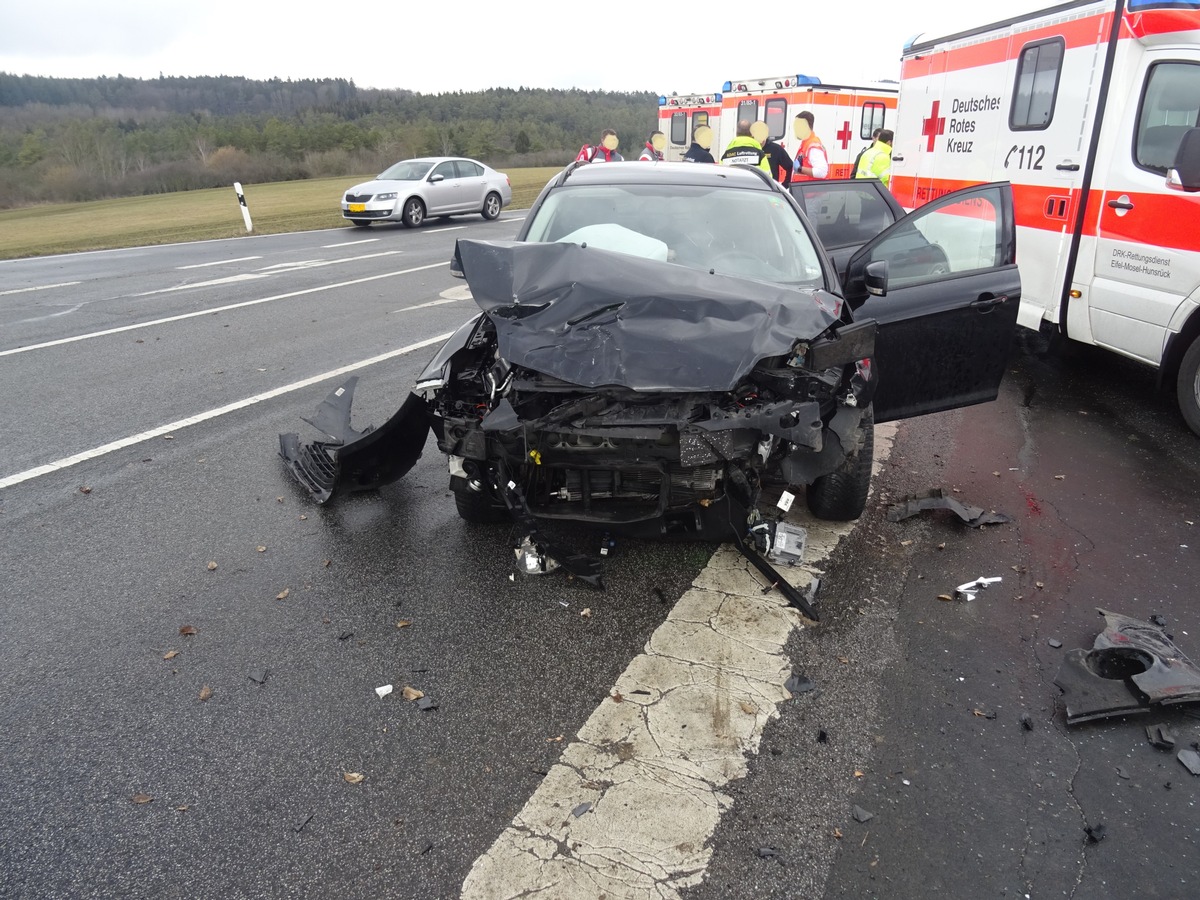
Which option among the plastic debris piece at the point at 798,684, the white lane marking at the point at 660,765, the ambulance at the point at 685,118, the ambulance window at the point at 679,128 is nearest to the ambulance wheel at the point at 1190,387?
the white lane marking at the point at 660,765

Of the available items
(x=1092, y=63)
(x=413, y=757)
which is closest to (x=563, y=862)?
(x=413, y=757)

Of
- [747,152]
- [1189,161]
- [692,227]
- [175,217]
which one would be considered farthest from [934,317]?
[175,217]

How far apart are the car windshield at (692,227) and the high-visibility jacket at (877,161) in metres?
6.91

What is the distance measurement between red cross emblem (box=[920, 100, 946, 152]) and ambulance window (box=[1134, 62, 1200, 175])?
3.40 metres

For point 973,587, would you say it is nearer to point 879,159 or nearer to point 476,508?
point 476,508

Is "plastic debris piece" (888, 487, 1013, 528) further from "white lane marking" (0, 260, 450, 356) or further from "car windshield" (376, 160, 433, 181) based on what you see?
"car windshield" (376, 160, 433, 181)

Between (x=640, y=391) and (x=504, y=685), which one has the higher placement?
(x=640, y=391)

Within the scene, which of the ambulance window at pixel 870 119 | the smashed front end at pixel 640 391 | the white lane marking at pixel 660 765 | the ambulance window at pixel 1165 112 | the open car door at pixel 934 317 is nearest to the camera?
the white lane marking at pixel 660 765

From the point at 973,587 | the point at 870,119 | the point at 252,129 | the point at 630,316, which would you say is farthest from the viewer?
the point at 252,129

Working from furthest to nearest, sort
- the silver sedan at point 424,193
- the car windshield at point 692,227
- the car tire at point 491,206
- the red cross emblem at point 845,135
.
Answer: the car tire at point 491,206 → the red cross emblem at point 845,135 → the silver sedan at point 424,193 → the car windshield at point 692,227

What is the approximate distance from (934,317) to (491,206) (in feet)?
59.6

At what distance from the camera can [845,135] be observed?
19844 millimetres

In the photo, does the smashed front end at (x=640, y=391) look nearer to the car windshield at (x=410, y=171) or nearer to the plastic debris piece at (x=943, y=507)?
the plastic debris piece at (x=943, y=507)

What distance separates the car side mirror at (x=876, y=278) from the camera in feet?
14.0
